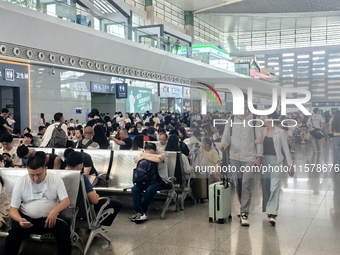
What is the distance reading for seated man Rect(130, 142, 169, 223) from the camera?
5688 mm

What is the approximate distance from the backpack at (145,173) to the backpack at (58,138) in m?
3.32

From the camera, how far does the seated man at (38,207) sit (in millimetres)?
3787

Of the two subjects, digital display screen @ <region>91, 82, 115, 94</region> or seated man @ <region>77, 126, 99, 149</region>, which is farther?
digital display screen @ <region>91, 82, 115, 94</region>

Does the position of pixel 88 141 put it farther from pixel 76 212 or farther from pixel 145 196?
pixel 76 212

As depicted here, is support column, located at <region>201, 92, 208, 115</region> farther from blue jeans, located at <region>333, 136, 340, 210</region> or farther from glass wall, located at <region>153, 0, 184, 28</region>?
glass wall, located at <region>153, 0, 184, 28</region>

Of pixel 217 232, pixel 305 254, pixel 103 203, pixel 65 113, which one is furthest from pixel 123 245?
pixel 65 113

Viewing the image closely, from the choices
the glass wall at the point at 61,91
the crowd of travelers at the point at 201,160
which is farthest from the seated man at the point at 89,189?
the glass wall at the point at 61,91

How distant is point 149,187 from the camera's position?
18.8 feet

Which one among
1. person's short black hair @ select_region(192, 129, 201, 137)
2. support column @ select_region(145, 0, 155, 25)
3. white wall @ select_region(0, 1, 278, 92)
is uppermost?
support column @ select_region(145, 0, 155, 25)

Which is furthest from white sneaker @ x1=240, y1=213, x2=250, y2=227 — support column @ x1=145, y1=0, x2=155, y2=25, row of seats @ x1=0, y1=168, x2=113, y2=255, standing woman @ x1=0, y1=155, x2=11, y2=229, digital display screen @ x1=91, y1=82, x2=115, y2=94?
support column @ x1=145, y1=0, x2=155, y2=25

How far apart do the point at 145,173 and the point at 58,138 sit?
3.47 m

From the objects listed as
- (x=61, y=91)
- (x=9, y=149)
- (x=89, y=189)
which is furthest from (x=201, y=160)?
(x=61, y=91)

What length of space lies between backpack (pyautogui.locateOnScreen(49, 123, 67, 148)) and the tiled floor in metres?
2.67

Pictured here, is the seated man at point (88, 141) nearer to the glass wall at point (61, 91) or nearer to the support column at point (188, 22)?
the glass wall at point (61, 91)
